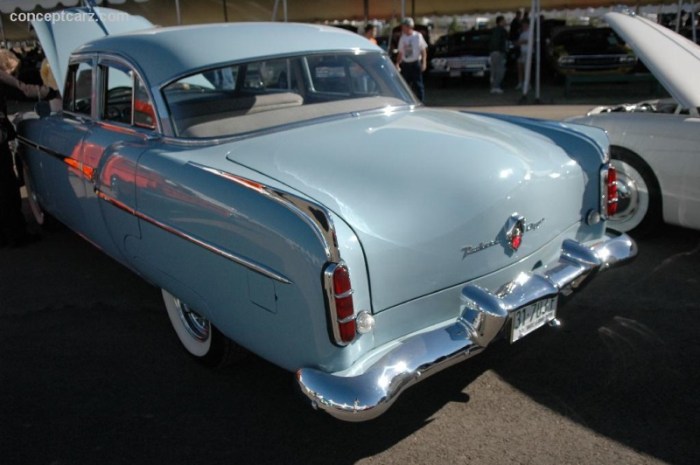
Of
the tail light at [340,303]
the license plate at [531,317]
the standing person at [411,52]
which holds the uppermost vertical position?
the standing person at [411,52]

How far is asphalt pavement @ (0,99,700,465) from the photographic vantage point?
268 centimetres

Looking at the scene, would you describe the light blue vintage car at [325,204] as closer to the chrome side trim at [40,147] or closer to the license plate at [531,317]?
the license plate at [531,317]

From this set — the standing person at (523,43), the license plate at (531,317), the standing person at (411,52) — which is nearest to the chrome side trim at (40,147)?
the license plate at (531,317)

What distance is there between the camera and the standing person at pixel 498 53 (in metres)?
14.7

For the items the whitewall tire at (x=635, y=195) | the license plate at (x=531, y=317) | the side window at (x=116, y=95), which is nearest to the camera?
the license plate at (x=531, y=317)

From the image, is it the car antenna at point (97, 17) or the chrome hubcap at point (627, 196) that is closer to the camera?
the chrome hubcap at point (627, 196)

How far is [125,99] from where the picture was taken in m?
3.94

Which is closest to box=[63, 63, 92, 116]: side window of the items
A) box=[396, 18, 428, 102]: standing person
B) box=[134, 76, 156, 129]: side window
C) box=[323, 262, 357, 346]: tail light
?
box=[134, 76, 156, 129]: side window

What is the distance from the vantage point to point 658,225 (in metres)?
4.81

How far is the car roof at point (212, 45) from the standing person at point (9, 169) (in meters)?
1.62

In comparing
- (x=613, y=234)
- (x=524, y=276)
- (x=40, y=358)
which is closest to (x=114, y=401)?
(x=40, y=358)

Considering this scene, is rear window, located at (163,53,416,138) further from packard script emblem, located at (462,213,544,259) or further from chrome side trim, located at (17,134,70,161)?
packard script emblem, located at (462,213,544,259)

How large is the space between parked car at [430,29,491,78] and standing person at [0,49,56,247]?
12.7 meters

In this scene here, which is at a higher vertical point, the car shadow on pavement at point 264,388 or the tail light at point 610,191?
the tail light at point 610,191
